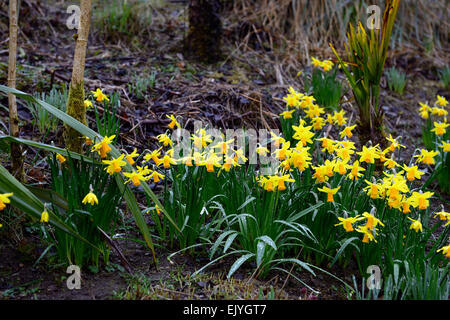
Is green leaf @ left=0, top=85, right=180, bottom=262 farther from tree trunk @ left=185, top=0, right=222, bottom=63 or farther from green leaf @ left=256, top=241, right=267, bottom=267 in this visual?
tree trunk @ left=185, top=0, right=222, bottom=63

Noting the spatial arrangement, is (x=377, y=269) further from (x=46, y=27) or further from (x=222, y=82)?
(x=46, y=27)

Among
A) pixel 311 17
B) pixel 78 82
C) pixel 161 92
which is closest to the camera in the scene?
pixel 78 82

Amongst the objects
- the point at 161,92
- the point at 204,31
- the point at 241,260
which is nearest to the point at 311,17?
the point at 204,31

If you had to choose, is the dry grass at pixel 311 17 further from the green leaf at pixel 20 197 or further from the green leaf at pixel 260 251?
the green leaf at pixel 20 197

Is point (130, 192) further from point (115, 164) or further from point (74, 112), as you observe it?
point (74, 112)

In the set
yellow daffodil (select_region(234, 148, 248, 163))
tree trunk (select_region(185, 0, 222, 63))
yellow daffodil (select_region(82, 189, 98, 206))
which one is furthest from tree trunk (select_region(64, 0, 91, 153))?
tree trunk (select_region(185, 0, 222, 63))

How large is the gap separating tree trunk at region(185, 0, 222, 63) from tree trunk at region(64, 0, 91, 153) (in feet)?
7.39

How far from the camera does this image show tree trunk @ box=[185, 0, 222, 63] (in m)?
4.36

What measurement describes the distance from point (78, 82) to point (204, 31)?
2359 mm

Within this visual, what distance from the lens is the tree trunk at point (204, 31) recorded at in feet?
14.3

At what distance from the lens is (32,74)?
370 centimetres

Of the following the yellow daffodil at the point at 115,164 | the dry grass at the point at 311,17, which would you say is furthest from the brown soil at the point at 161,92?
the yellow daffodil at the point at 115,164

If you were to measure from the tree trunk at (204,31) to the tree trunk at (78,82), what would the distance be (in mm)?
2252

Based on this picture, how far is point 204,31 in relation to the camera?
4438 millimetres
